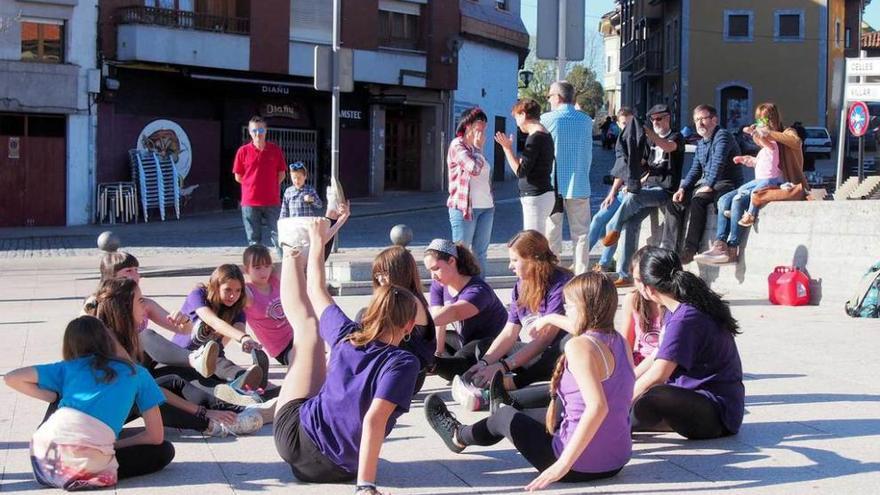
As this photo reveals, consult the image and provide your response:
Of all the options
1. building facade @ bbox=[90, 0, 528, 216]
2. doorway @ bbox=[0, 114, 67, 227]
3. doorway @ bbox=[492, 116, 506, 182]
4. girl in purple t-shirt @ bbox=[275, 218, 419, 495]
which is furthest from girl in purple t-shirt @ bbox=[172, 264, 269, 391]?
doorway @ bbox=[492, 116, 506, 182]

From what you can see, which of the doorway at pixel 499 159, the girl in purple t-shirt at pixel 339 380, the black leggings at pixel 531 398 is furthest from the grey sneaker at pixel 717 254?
the doorway at pixel 499 159

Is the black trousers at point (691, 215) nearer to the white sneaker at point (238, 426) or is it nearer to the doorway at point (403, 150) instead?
the white sneaker at point (238, 426)

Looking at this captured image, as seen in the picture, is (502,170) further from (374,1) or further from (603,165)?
(374,1)

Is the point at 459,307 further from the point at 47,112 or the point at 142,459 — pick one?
the point at 47,112

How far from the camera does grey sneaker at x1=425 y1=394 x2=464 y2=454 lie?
252 inches

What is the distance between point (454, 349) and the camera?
27.0 ft

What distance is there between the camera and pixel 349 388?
5504 mm

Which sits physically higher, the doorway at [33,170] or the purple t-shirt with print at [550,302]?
the doorway at [33,170]

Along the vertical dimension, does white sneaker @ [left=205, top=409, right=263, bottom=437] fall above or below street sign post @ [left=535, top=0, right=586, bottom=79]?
below

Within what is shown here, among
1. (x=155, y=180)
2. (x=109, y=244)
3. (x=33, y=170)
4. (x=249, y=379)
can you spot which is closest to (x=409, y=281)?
(x=249, y=379)

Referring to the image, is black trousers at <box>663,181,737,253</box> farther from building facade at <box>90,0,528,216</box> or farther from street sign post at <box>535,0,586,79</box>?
building facade at <box>90,0,528,216</box>

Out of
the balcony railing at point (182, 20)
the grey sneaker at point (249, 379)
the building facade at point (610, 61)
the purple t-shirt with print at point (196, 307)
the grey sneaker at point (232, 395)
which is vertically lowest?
the grey sneaker at point (232, 395)

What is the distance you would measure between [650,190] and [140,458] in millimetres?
8229

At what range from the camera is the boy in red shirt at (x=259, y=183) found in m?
14.6
